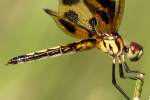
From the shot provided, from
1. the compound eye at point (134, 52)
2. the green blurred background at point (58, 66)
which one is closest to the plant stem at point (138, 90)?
the compound eye at point (134, 52)

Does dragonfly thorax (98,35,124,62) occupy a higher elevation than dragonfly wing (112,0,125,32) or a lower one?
lower

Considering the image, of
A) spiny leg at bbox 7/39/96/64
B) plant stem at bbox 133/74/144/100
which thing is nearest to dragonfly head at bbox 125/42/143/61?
spiny leg at bbox 7/39/96/64

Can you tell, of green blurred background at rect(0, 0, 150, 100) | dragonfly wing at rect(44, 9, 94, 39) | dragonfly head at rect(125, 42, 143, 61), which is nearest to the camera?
dragonfly head at rect(125, 42, 143, 61)

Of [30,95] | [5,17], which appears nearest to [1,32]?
[5,17]

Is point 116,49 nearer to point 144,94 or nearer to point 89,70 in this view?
point 144,94

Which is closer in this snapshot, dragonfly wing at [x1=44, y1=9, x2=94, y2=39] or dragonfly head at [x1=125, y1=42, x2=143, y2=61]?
dragonfly head at [x1=125, y1=42, x2=143, y2=61]

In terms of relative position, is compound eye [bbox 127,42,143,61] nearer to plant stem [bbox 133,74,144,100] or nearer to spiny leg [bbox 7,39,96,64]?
spiny leg [bbox 7,39,96,64]

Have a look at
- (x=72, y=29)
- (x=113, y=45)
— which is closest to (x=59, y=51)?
(x=72, y=29)
